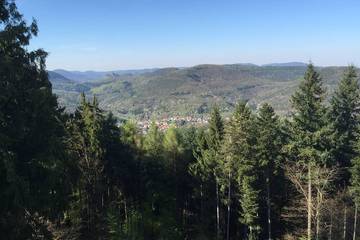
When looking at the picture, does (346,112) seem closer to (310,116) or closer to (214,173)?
(310,116)

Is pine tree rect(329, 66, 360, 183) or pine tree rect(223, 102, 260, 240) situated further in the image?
pine tree rect(329, 66, 360, 183)

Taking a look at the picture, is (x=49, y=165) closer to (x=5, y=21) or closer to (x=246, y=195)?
(x=5, y=21)

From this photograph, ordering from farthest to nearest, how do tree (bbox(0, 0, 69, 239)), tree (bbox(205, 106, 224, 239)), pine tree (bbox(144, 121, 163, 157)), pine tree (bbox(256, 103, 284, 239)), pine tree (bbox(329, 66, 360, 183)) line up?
pine tree (bbox(144, 121, 163, 157)) < pine tree (bbox(329, 66, 360, 183)) < tree (bbox(205, 106, 224, 239)) < pine tree (bbox(256, 103, 284, 239)) < tree (bbox(0, 0, 69, 239))

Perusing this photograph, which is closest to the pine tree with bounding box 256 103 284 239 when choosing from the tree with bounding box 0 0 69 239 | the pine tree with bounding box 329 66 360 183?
the pine tree with bounding box 329 66 360 183

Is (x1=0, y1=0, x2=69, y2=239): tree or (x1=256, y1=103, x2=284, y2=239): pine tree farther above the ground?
(x1=0, y1=0, x2=69, y2=239): tree

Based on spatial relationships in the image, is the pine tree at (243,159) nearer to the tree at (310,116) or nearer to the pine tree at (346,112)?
the tree at (310,116)

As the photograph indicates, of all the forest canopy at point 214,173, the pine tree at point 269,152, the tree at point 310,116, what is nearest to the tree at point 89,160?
the forest canopy at point 214,173

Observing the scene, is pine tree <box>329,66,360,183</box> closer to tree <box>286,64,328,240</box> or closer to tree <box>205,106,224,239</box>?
tree <box>286,64,328,240</box>

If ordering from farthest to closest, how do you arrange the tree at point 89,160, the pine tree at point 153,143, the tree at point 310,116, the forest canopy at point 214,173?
1. the pine tree at point 153,143
2. the tree at point 310,116
3. the tree at point 89,160
4. the forest canopy at point 214,173
